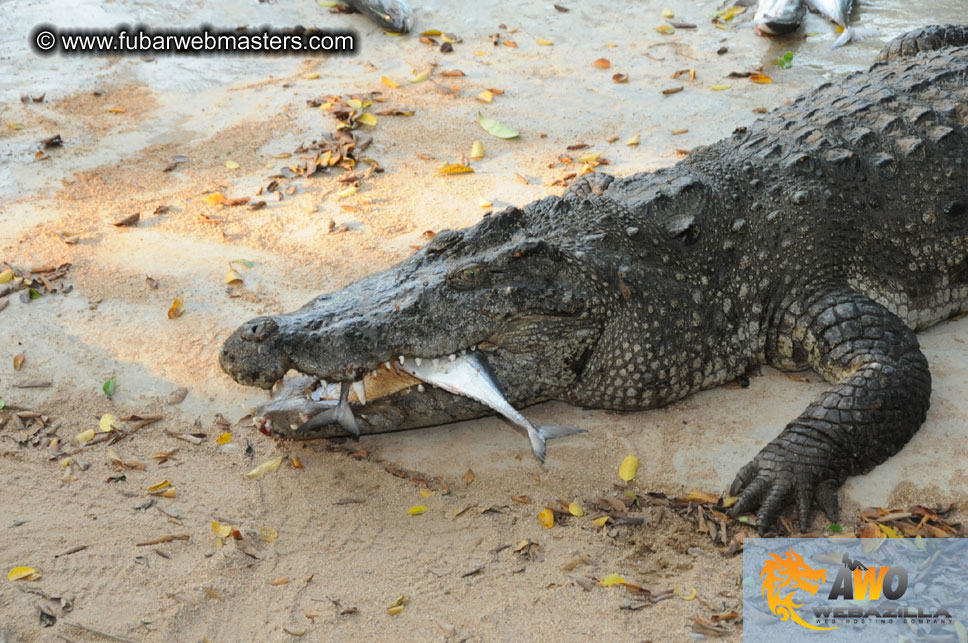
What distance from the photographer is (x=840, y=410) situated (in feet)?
13.8

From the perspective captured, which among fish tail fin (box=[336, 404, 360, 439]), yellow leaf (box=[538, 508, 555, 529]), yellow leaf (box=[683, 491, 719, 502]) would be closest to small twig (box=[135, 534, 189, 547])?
fish tail fin (box=[336, 404, 360, 439])

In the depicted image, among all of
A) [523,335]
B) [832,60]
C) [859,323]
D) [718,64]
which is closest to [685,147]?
[718,64]

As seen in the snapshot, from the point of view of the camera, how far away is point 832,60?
336 inches

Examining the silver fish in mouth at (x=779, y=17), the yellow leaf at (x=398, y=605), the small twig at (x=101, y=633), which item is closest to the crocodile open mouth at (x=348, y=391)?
the yellow leaf at (x=398, y=605)

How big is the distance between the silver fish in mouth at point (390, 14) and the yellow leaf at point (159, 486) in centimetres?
651

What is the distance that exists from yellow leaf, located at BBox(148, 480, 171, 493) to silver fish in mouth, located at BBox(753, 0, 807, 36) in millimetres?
7294

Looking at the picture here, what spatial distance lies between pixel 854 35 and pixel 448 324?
21.7 feet

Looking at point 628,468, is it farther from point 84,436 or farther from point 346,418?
point 84,436

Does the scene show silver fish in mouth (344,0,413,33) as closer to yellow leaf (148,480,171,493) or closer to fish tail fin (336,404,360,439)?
fish tail fin (336,404,360,439)

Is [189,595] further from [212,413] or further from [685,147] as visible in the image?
[685,147]

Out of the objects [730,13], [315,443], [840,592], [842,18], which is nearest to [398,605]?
[315,443]

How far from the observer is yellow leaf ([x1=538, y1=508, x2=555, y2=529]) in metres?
3.99

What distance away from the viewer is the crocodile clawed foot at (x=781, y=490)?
3.96 m

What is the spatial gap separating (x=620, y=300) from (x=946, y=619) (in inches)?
74.7
